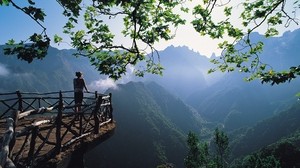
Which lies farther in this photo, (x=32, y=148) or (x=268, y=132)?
(x=268, y=132)

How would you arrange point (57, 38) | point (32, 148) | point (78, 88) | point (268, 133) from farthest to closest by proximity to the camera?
1. point (268, 133)
2. point (78, 88)
3. point (57, 38)
4. point (32, 148)

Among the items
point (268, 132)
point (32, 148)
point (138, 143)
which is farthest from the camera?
point (268, 132)

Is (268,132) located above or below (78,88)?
below

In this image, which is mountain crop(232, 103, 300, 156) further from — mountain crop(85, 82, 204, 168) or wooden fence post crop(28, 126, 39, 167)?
wooden fence post crop(28, 126, 39, 167)

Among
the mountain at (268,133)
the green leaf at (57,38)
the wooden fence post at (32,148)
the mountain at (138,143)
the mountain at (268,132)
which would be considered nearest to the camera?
the wooden fence post at (32,148)

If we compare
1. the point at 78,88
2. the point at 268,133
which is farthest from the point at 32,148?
the point at 268,133

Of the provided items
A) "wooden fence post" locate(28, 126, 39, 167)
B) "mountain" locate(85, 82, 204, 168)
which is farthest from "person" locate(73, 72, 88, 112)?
"mountain" locate(85, 82, 204, 168)

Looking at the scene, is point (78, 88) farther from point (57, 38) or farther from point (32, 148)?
point (32, 148)

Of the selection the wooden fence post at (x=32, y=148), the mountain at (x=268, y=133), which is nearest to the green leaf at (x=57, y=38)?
the wooden fence post at (x=32, y=148)

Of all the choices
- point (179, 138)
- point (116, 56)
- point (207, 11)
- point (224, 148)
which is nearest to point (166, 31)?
point (207, 11)

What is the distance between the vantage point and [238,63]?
10070 mm

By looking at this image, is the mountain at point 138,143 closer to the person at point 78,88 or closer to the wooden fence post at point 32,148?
the person at point 78,88

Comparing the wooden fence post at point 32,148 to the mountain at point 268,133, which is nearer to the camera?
the wooden fence post at point 32,148

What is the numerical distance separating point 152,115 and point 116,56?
160495 mm
